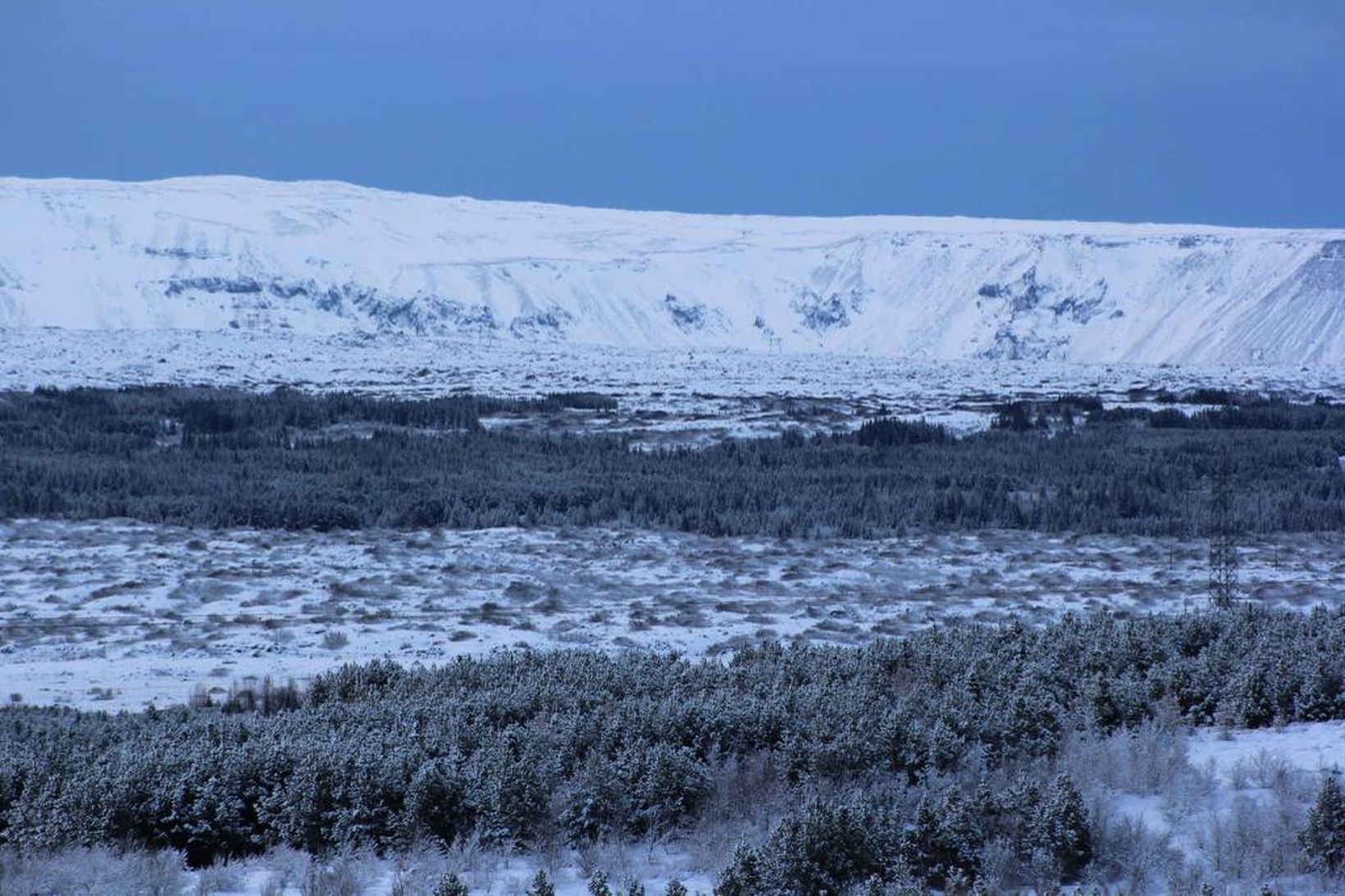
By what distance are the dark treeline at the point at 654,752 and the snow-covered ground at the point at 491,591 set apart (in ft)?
10.5

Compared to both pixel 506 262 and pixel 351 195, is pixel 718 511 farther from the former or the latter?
pixel 351 195

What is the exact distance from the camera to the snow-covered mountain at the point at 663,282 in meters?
91.2

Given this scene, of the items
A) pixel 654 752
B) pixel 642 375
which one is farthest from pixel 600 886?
pixel 642 375

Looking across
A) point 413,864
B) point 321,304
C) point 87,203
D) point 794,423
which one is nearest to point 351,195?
point 87,203

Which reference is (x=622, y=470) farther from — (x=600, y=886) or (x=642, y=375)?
(x=642, y=375)

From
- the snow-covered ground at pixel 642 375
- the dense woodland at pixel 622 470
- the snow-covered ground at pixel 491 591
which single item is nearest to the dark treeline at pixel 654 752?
the snow-covered ground at pixel 491 591

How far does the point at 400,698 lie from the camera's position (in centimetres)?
1003

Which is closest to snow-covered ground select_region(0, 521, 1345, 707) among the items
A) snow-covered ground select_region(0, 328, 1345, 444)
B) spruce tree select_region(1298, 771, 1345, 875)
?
spruce tree select_region(1298, 771, 1345, 875)

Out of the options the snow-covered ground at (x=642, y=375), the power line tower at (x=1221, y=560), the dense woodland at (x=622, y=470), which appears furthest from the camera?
the snow-covered ground at (x=642, y=375)

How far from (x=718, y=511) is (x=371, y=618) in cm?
1162

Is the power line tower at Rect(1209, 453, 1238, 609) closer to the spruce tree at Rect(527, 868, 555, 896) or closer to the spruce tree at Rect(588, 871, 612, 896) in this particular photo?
the spruce tree at Rect(588, 871, 612, 896)

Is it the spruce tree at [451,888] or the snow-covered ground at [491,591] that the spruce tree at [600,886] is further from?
the snow-covered ground at [491,591]

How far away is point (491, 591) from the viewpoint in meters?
18.6

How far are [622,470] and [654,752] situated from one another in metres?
24.5
